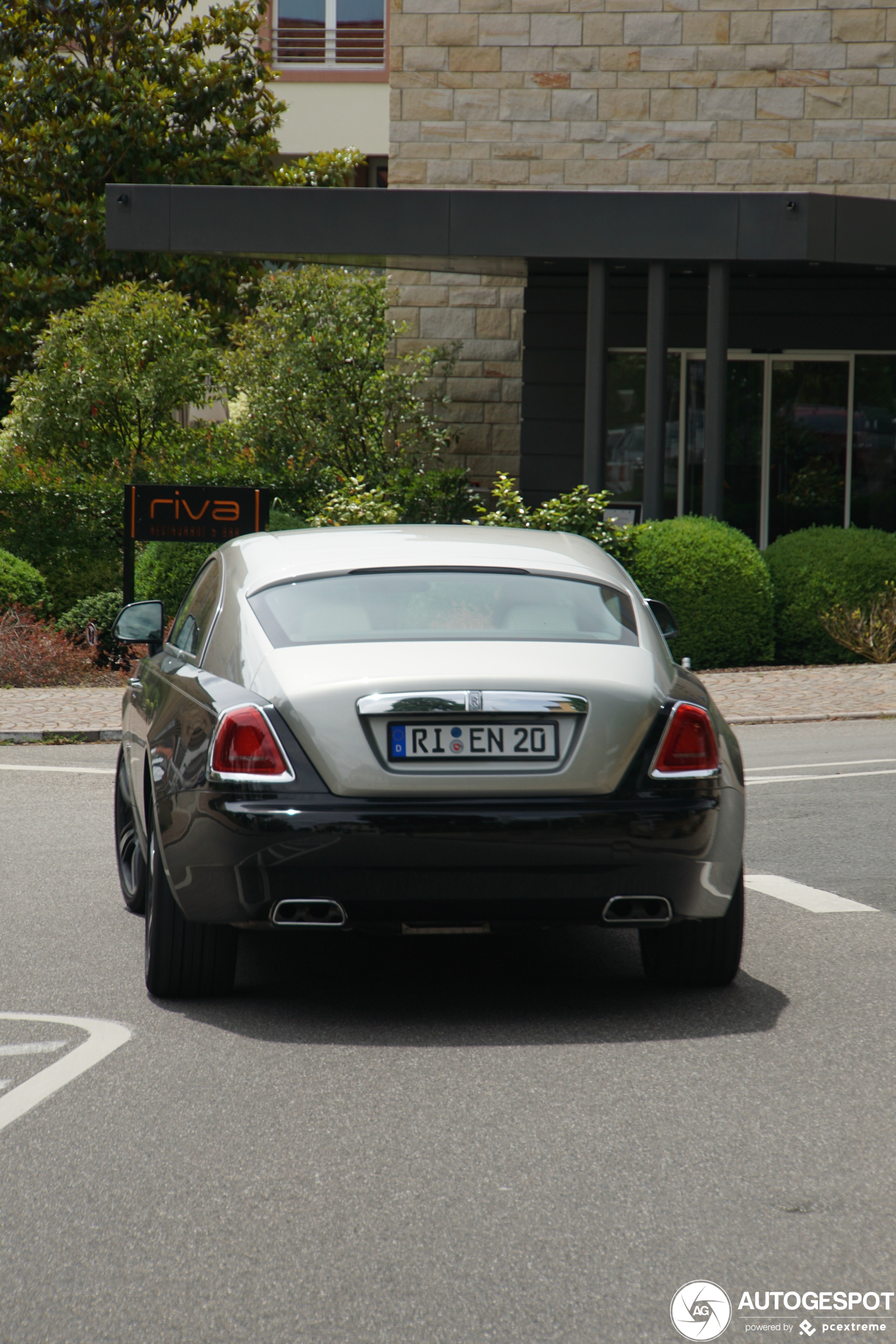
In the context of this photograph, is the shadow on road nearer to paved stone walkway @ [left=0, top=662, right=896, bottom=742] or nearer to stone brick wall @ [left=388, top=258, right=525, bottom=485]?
paved stone walkway @ [left=0, top=662, right=896, bottom=742]

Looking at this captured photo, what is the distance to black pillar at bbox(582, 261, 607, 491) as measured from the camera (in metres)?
18.1

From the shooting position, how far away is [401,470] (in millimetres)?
19938

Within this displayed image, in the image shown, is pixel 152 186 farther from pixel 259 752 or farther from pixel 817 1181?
pixel 817 1181

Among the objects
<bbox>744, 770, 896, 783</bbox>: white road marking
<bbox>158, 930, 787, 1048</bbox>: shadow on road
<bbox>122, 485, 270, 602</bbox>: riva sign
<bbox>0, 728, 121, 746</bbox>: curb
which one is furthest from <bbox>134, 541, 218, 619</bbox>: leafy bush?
<bbox>158, 930, 787, 1048</bbox>: shadow on road

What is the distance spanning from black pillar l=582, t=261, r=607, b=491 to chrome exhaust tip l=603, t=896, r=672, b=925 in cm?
1345

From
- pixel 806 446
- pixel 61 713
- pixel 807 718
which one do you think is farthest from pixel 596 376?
pixel 61 713

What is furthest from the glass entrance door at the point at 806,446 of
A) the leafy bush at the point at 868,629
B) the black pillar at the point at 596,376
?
the leafy bush at the point at 868,629

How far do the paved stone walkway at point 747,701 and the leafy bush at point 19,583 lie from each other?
7.21 ft

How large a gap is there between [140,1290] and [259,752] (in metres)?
1.95

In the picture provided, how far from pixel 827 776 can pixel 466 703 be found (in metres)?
6.09

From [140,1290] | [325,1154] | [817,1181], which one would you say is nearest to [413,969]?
[325,1154]

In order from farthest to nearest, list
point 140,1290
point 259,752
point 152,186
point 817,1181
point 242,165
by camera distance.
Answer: point 242,165 < point 152,186 < point 259,752 < point 817,1181 < point 140,1290

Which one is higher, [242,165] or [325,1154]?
[242,165]

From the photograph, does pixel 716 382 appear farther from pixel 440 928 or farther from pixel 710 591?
pixel 440 928
